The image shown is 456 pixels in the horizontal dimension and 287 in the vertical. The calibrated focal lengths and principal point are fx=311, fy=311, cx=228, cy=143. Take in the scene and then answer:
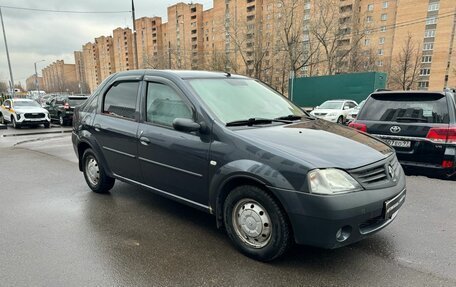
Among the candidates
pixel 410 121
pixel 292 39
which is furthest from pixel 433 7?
pixel 410 121

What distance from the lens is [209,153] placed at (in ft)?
10.3

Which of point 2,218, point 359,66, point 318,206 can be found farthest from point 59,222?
point 359,66

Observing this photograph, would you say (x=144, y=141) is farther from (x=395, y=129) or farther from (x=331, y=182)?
(x=395, y=129)

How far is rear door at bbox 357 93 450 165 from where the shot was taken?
4.98 metres

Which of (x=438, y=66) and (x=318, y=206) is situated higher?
(x=438, y=66)

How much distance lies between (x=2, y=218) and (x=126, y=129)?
1.97 meters

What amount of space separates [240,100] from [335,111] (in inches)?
560

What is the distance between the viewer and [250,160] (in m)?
2.83

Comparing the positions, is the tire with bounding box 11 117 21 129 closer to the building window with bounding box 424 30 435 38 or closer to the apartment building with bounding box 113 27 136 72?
the building window with bounding box 424 30 435 38

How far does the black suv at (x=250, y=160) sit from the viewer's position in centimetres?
257

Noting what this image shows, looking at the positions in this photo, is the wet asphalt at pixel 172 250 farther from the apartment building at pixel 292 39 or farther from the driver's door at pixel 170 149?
the apartment building at pixel 292 39

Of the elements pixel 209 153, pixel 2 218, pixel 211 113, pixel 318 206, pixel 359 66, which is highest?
pixel 359 66

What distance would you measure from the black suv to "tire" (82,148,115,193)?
13.5 inches

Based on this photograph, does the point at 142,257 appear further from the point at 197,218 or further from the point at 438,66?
the point at 438,66
